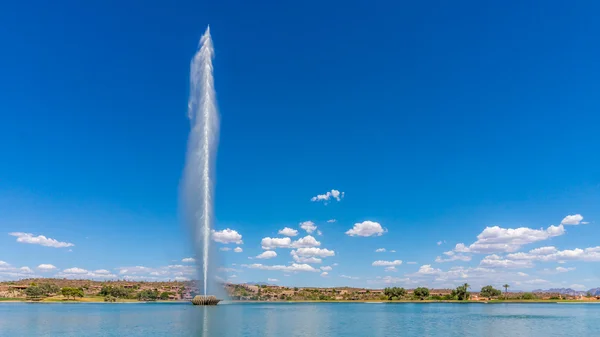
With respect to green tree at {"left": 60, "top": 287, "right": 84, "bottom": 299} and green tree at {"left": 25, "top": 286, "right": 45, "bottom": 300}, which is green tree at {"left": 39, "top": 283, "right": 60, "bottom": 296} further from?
green tree at {"left": 60, "top": 287, "right": 84, "bottom": 299}

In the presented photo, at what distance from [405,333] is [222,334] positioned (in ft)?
76.7

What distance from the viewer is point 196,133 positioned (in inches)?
3590

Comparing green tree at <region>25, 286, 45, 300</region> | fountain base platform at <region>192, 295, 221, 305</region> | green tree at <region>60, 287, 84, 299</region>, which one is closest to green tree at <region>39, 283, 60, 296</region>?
green tree at <region>25, 286, 45, 300</region>

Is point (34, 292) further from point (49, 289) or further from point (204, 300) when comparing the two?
point (204, 300)

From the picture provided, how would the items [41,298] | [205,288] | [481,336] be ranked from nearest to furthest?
1. [481,336]
2. [205,288]
3. [41,298]

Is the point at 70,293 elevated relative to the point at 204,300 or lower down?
lower down

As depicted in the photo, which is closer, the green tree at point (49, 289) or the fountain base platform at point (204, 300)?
the fountain base platform at point (204, 300)

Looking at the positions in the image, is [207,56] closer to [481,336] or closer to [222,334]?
[222,334]

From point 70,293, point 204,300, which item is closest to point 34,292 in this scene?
point 70,293

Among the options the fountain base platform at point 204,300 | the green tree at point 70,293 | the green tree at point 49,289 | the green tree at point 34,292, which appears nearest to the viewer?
the fountain base platform at point 204,300

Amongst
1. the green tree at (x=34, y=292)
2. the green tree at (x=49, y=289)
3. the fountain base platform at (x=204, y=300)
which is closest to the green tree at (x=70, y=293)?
the green tree at (x=49, y=289)

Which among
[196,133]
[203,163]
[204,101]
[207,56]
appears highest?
[207,56]

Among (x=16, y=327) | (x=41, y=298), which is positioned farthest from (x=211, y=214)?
(x=41, y=298)

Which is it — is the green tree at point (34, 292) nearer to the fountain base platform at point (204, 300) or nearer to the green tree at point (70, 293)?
the green tree at point (70, 293)
